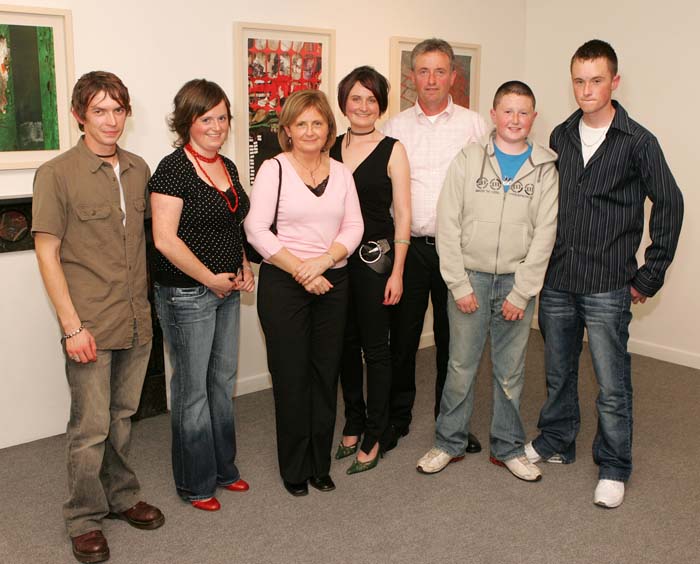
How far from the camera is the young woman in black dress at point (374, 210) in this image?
3.14m

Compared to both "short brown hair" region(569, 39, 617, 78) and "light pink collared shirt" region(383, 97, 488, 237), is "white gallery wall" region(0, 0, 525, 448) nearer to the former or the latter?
"light pink collared shirt" region(383, 97, 488, 237)

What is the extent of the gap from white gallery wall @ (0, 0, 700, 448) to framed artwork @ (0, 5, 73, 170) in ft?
0.21

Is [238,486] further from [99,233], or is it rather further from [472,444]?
[99,233]

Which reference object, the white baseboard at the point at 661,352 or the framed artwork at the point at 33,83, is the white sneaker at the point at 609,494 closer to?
the white baseboard at the point at 661,352

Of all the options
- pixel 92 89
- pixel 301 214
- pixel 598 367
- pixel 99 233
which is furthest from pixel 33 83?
pixel 598 367

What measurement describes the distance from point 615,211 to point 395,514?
1459 mm

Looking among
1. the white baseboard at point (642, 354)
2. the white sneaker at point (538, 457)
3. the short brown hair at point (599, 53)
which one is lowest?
the white sneaker at point (538, 457)

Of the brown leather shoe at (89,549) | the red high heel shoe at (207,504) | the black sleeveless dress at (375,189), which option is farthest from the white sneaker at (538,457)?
the brown leather shoe at (89,549)

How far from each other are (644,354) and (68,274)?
12.7ft

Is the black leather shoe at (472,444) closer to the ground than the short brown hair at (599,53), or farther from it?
closer to the ground

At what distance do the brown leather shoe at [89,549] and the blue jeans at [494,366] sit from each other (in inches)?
58.4

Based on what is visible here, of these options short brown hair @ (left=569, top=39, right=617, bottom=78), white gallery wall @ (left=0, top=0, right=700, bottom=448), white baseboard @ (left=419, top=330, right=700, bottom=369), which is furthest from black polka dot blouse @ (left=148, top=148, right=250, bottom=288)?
white baseboard @ (left=419, top=330, right=700, bottom=369)

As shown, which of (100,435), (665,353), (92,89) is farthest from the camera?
(665,353)

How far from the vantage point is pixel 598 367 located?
3115 mm
